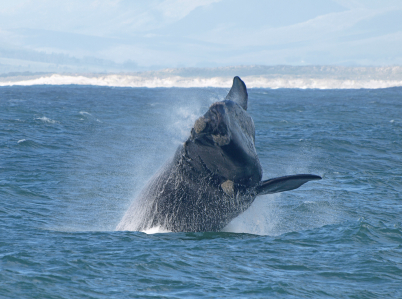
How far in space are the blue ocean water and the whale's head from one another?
0.63 metres

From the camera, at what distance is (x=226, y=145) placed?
306 inches

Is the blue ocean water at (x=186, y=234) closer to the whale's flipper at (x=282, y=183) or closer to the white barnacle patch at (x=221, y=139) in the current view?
the white barnacle patch at (x=221, y=139)

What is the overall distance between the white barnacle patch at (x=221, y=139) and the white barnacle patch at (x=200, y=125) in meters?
0.22

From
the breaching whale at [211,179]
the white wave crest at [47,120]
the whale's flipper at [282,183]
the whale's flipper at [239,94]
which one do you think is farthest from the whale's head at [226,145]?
the white wave crest at [47,120]

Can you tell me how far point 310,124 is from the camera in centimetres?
4147

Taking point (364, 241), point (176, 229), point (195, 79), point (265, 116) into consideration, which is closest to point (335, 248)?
point (364, 241)

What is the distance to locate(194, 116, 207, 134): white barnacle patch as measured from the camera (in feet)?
→ 24.7

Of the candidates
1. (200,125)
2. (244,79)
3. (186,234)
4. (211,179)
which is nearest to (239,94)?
(211,179)

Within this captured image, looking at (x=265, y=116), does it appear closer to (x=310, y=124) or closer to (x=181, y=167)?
(x=310, y=124)

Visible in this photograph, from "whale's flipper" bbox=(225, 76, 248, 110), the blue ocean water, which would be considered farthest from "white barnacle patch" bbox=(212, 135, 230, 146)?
"whale's flipper" bbox=(225, 76, 248, 110)

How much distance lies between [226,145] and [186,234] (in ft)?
9.97

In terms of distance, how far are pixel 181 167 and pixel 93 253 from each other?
2421mm

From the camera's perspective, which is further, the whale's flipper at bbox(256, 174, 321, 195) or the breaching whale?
the whale's flipper at bbox(256, 174, 321, 195)

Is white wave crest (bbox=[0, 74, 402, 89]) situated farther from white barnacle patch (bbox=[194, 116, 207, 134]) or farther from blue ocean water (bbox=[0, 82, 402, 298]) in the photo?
white barnacle patch (bbox=[194, 116, 207, 134])
